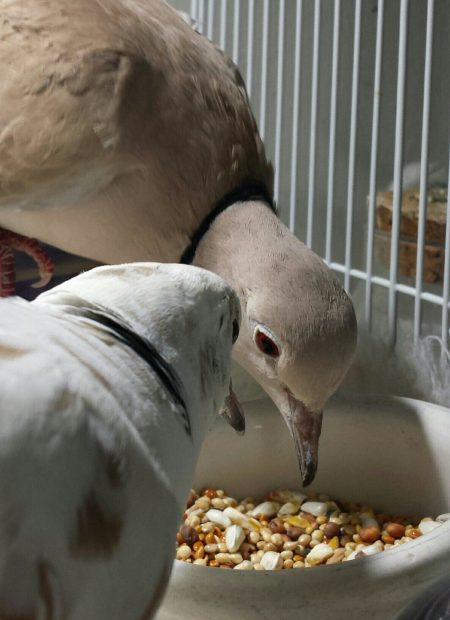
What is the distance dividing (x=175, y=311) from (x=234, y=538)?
2.28ft

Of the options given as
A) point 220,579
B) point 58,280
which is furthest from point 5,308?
point 58,280

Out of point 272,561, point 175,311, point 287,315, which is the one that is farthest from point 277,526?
point 175,311

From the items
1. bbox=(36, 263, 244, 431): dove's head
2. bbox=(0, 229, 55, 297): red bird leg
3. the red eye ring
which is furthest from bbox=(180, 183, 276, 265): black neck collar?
bbox=(36, 263, 244, 431): dove's head

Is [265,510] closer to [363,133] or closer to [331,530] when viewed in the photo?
[331,530]

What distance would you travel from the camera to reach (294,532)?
1151 mm

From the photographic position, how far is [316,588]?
0.80 m

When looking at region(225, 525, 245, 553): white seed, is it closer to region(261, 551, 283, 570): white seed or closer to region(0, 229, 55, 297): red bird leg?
region(261, 551, 283, 570): white seed

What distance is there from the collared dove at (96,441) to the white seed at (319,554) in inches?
25.4

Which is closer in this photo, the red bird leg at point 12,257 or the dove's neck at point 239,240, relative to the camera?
the dove's neck at point 239,240

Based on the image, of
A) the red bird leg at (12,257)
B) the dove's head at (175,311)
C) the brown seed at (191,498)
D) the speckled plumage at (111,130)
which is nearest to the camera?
the dove's head at (175,311)

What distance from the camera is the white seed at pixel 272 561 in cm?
105

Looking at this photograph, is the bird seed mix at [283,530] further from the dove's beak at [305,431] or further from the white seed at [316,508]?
the dove's beak at [305,431]

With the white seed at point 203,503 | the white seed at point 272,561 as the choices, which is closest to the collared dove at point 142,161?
the white seed at point 272,561

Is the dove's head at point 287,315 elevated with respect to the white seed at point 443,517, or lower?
elevated
